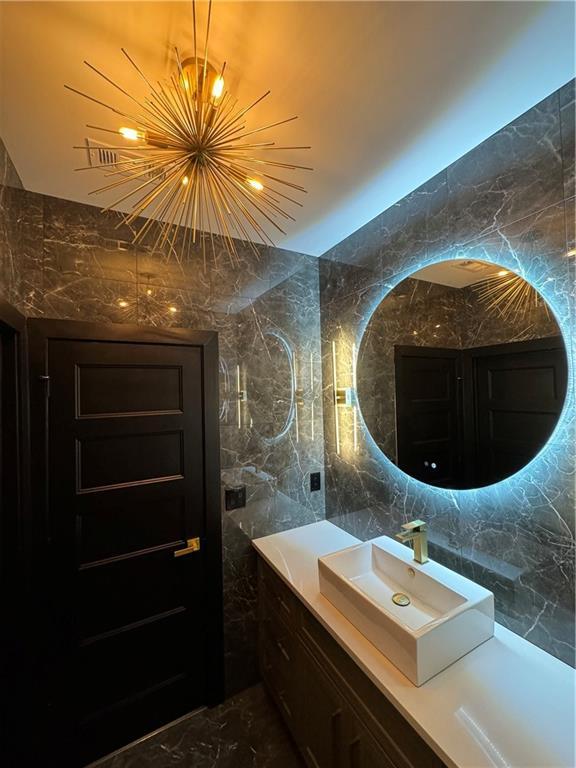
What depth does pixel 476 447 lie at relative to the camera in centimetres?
137

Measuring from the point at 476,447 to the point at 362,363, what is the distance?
2.75ft

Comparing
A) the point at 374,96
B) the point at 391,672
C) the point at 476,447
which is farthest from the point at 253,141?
the point at 391,672

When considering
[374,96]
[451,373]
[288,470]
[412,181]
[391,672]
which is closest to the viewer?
[391,672]

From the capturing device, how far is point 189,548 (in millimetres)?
1867

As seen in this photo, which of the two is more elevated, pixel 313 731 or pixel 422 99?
pixel 422 99

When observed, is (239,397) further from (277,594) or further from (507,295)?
(507,295)

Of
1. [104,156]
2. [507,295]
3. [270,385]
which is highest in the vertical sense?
[104,156]

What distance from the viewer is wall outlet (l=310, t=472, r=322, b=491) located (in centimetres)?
231

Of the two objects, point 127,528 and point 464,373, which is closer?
point 464,373

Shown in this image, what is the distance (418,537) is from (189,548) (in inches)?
51.1

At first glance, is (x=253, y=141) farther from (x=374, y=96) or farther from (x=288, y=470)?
(x=288, y=470)

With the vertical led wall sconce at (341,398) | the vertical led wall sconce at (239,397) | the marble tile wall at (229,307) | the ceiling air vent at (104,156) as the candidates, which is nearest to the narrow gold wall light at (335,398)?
the vertical led wall sconce at (341,398)

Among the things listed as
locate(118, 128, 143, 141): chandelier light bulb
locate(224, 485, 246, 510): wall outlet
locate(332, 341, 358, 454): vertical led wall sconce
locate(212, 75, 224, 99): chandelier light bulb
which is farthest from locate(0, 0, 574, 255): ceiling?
locate(224, 485, 246, 510): wall outlet

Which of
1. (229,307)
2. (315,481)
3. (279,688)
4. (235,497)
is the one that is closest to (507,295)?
(229,307)
